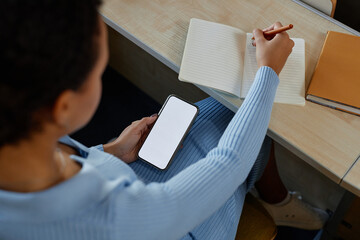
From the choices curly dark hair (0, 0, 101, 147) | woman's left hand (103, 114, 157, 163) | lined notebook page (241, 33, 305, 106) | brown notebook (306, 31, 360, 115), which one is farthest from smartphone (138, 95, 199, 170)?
curly dark hair (0, 0, 101, 147)

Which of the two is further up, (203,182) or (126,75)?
(203,182)

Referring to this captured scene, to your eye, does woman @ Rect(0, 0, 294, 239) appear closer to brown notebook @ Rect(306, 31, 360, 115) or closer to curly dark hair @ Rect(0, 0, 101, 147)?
curly dark hair @ Rect(0, 0, 101, 147)

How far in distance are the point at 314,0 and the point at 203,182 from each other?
67cm

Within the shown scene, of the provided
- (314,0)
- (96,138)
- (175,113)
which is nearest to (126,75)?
(96,138)

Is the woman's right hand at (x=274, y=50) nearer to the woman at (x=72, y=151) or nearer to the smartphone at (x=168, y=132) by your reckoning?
the woman at (x=72, y=151)

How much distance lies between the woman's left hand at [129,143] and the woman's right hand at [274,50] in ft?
1.15

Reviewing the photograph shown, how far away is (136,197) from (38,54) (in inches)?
11.8

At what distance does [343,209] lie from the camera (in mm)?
1218

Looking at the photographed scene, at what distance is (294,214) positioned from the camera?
1393 millimetres

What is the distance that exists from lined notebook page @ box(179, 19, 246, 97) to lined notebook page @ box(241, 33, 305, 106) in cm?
2

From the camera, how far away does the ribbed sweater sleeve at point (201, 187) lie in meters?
0.62

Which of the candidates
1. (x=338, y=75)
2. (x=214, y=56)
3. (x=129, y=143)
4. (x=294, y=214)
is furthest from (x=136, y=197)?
(x=294, y=214)

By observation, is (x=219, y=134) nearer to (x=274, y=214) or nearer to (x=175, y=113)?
(x=175, y=113)

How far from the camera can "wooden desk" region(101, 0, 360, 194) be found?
87cm
